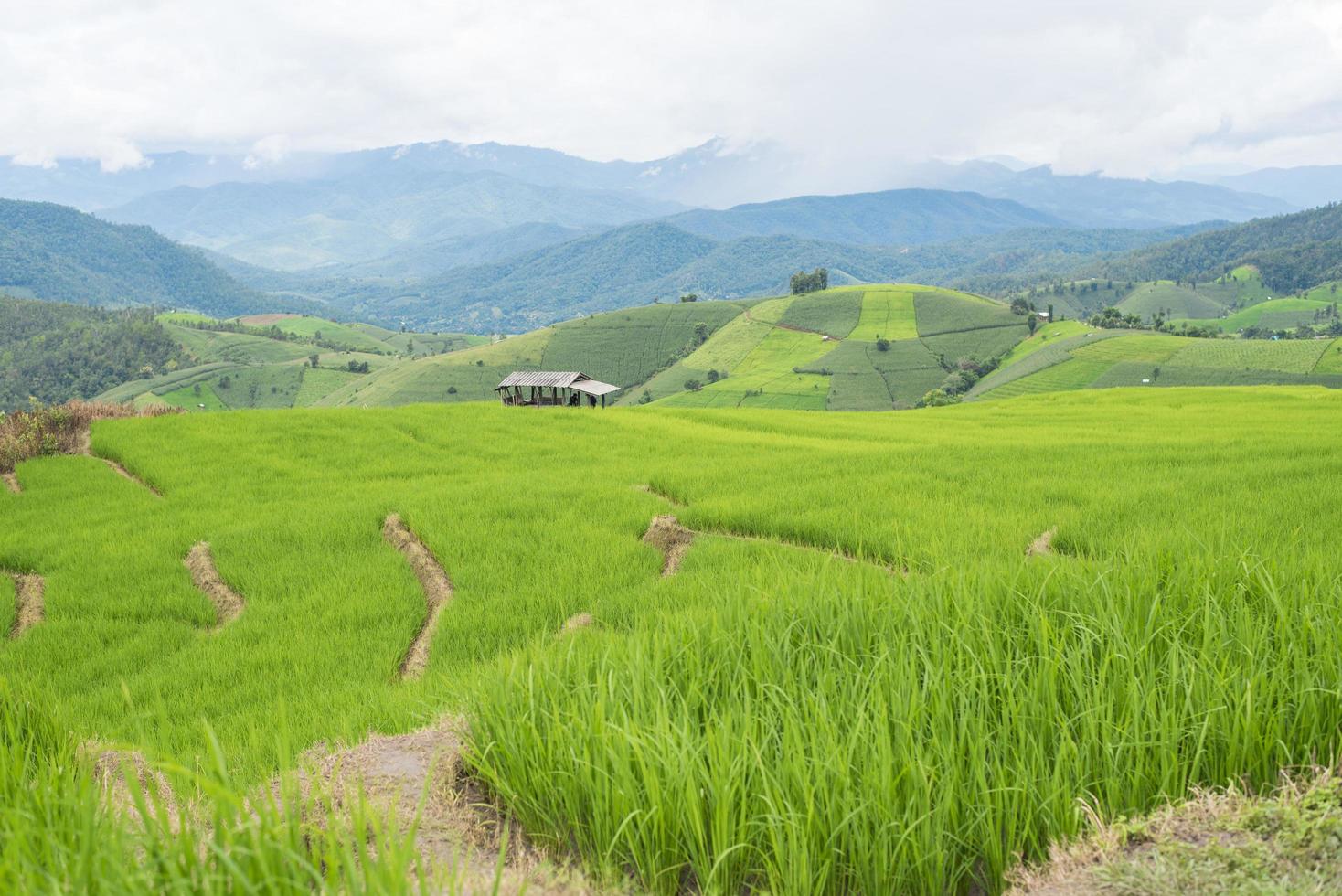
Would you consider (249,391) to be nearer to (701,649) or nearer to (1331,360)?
(1331,360)

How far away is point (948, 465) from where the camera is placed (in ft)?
40.5

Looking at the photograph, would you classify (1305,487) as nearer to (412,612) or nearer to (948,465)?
(948,465)

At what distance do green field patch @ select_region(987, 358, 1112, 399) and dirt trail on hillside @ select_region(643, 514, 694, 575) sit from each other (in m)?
113

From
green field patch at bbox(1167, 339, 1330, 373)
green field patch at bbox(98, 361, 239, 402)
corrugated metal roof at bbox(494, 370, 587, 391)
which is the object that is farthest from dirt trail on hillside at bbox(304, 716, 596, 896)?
green field patch at bbox(98, 361, 239, 402)

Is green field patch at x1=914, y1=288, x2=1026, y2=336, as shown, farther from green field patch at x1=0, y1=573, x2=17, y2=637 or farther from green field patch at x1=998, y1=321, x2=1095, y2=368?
green field patch at x1=0, y1=573, x2=17, y2=637

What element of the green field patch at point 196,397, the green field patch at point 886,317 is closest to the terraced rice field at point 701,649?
the green field patch at point 886,317

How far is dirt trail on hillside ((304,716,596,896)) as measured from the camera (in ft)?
8.54

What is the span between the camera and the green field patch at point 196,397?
567 feet

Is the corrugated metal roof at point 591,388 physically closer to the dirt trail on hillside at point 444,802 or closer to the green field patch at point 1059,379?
the dirt trail on hillside at point 444,802

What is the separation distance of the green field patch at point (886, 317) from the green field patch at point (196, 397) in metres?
145

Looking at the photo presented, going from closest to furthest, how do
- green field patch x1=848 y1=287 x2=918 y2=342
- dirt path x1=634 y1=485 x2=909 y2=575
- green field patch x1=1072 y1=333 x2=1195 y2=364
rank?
1. dirt path x1=634 y1=485 x2=909 y2=575
2. green field patch x1=1072 y1=333 x2=1195 y2=364
3. green field patch x1=848 y1=287 x2=918 y2=342

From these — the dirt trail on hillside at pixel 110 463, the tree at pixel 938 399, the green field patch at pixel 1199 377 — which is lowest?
the tree at pixel 938 399

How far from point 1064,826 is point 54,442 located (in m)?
18.6

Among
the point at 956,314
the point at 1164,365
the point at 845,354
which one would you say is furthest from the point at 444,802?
the point at 956,314
